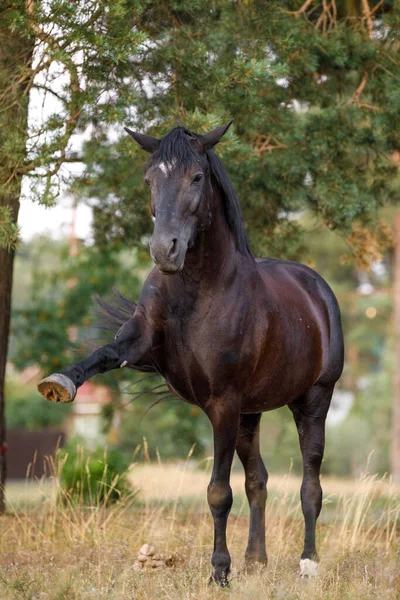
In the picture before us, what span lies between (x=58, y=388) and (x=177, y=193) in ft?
4.16

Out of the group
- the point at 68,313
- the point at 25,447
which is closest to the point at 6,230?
the point at 68,313

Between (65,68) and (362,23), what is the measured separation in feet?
11.3

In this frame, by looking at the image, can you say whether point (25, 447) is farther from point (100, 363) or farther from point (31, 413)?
point (100, 363)

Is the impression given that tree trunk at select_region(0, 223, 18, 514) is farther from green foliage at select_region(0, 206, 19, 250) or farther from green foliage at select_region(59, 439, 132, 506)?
green foliage at select_region(0, 206, 19, 250)

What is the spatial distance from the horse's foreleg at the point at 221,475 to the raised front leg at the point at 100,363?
1.95ft

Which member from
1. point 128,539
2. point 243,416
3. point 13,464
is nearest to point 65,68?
point 243,416

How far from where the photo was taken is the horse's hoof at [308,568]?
19.7ft

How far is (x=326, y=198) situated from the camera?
845 cm

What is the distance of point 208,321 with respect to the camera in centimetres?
541

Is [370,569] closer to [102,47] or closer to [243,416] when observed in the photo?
[243,416]

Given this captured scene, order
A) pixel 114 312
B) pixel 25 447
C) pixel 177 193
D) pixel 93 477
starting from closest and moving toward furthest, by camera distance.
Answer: pixel 177 193
pixel 114 312
pixel 93 477
pixel 25 447

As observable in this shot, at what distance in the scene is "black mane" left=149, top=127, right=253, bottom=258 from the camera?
5109 mm

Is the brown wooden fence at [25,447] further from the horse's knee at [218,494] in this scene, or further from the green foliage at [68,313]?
the horse's knee at [218,494]

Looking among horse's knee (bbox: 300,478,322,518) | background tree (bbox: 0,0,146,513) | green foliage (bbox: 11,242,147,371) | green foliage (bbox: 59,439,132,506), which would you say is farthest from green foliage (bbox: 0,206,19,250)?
green foliage (bbox: 11,242,147,371)
